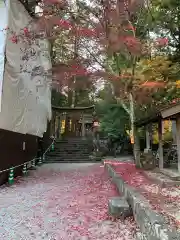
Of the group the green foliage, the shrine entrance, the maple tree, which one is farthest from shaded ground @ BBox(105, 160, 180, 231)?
the shrine entrance

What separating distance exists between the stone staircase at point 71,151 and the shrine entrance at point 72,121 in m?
2.20

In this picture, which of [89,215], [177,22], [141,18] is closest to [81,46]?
[141,18]

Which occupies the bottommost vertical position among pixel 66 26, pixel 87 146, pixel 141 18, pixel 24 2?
pixel 87 146

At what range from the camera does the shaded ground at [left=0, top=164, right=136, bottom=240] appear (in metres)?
4.05

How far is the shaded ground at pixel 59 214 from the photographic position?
4.05 m

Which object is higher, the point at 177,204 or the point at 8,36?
the point at 8,36

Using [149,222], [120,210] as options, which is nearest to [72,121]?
[120,210]

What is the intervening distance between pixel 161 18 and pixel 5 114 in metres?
8.62

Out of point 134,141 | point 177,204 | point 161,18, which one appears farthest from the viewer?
point 161,18

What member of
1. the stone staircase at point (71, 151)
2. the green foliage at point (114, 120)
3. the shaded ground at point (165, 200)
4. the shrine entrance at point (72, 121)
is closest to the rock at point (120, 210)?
the shaded ground at point (165, 200)

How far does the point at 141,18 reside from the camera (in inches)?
400

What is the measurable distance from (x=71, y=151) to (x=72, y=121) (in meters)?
8.63

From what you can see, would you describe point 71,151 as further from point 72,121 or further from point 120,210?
point 120,210

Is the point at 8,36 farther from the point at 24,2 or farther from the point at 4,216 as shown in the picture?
the point at 4,216
